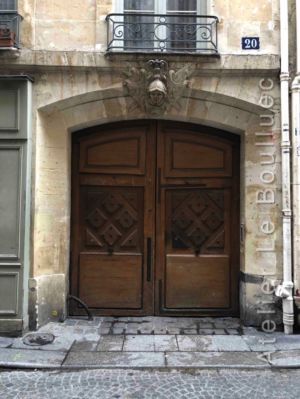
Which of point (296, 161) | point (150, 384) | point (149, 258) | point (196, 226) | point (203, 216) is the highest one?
point (296, 161)

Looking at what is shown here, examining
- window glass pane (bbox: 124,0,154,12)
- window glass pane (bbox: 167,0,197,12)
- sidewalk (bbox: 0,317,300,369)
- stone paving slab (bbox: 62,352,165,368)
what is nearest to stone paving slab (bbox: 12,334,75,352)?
sidewalk (bbox: 0,317,300,369)

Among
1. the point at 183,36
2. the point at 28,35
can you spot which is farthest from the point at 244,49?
the point at 28,35

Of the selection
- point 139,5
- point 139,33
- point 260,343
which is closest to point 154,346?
point 260,343

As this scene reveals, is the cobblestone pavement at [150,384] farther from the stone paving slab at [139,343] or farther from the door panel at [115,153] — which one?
the door panel at [115,153]

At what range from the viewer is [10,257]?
5316 millimetres

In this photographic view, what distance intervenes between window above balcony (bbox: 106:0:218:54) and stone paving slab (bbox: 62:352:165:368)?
138 inches

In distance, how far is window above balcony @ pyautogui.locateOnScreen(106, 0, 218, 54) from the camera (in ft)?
18.4

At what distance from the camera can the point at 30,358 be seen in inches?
180

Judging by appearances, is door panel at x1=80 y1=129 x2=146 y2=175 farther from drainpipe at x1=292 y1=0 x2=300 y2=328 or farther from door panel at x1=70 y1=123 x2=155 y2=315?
drainpipe at x1=292 y1=0 x2=300 y2=328

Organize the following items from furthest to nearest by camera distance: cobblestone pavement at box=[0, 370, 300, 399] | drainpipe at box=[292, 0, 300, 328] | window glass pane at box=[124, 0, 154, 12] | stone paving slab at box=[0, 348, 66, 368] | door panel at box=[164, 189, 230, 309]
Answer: door panel at box=[164, 189, 230, 309] < window glass pane at box=[124, 0, 154, 12] < drainpipe at box=[292, 0, 300, 328] < stone paving slab at box=[0, 348, 66, 368] < cobblestone pavement at box=[0, 370, 300, 399]

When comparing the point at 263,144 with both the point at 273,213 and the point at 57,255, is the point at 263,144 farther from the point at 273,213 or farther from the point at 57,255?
the point at 57,255

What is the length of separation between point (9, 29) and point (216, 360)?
4441mm

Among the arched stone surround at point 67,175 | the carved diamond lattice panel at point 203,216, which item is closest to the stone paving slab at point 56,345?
the arched stone surround at point 67,175

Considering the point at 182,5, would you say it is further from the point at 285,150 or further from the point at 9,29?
the point at 285,150
